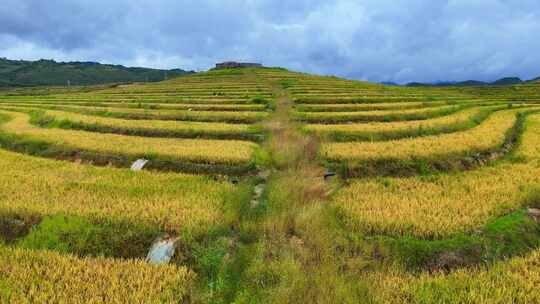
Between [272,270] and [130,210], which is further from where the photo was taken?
[130,210]

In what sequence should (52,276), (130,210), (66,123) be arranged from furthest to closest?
(66,123) → (130,210) → (52,276)

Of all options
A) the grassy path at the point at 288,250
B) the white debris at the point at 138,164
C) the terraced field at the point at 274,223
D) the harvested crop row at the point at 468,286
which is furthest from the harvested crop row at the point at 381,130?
the harvested crop row at the point at 468,286

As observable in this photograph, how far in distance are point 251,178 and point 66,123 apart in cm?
1539

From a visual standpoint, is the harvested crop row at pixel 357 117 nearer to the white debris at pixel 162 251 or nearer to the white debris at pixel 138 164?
the white debris at pixel 138 164

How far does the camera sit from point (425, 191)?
9719 millimetres

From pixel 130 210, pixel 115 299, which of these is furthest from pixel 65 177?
pixel 115 299

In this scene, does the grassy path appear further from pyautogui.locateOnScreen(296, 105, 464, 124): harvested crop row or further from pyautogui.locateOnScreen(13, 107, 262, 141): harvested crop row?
pyautogui.locateOnScreen(296, 105, 464, 124): harvested crop row

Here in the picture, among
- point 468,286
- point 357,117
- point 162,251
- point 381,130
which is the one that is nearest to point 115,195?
point 162,251

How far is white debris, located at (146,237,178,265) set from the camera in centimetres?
629

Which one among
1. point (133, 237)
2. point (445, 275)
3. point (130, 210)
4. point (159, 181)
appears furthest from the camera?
point (159, 181)

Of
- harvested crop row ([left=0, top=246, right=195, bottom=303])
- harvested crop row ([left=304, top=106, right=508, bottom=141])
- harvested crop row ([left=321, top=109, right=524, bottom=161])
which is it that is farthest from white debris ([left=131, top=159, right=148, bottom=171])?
harvested crop row ([left=304, top=106, right=508, bottom=141])

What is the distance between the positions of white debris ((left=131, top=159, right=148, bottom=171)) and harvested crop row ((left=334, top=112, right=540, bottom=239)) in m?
6.79

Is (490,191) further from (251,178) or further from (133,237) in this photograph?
(133,237)

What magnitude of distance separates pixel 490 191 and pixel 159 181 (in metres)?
8.65
